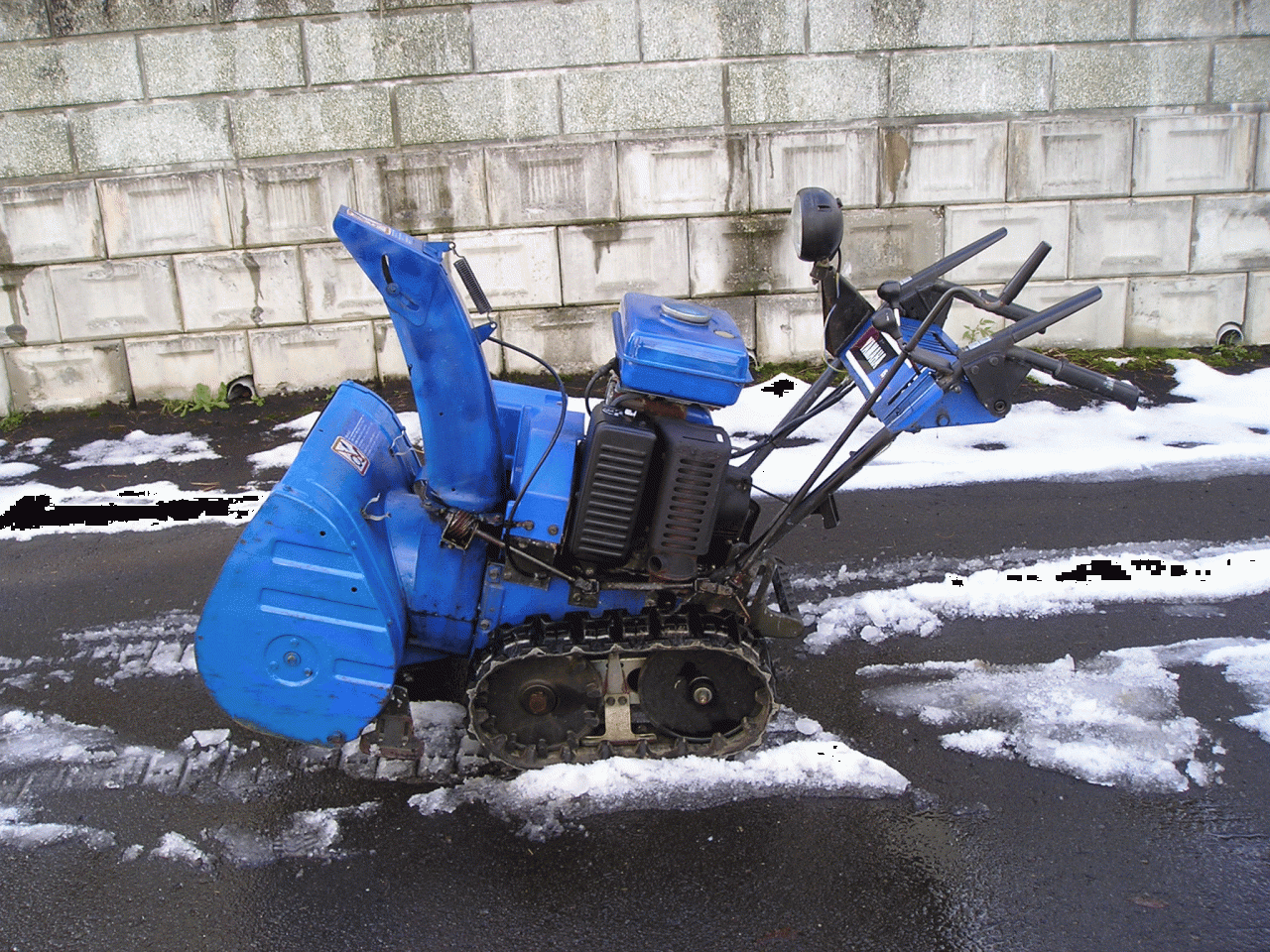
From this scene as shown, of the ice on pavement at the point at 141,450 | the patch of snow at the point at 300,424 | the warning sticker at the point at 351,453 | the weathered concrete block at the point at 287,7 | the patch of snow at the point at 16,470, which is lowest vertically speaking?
the patch of snow at the point at 16,470

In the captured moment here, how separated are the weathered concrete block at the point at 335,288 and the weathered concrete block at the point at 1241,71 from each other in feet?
20.0

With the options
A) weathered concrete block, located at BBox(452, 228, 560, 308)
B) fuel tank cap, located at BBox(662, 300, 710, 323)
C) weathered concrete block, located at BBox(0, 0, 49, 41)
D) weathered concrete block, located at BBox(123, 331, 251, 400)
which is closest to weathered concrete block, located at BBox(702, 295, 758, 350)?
weathered concrete block, located at BBox(452, 228, 560, 308)

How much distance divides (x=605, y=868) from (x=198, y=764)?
1587mm

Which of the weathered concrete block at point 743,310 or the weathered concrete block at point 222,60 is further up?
the weathered concrete block at point 222,60

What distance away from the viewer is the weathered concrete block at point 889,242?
24.6 feet

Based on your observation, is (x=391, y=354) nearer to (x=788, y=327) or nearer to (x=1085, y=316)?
(x=788, y=327)

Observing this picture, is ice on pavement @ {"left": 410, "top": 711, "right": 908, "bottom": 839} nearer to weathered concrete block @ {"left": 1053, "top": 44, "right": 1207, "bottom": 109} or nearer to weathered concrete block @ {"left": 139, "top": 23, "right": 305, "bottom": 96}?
weathered concrete block @ {"left": 139, "top": 23, "right": 305, "bottom": 96}

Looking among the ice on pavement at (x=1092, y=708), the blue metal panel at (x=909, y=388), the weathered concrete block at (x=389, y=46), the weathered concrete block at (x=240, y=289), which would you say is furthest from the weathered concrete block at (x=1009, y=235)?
the weathered concrete block at (x=240, y=289)

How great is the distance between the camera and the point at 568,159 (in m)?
7.28

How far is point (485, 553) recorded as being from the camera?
359 centimetres

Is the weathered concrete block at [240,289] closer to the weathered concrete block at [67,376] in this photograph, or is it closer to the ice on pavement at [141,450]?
the weathered concrete block at [67,376]

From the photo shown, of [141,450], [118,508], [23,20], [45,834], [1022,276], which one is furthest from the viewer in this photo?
[23,20]

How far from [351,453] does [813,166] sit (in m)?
4.90

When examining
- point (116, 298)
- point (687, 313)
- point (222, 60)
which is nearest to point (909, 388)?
point (687, 313)
